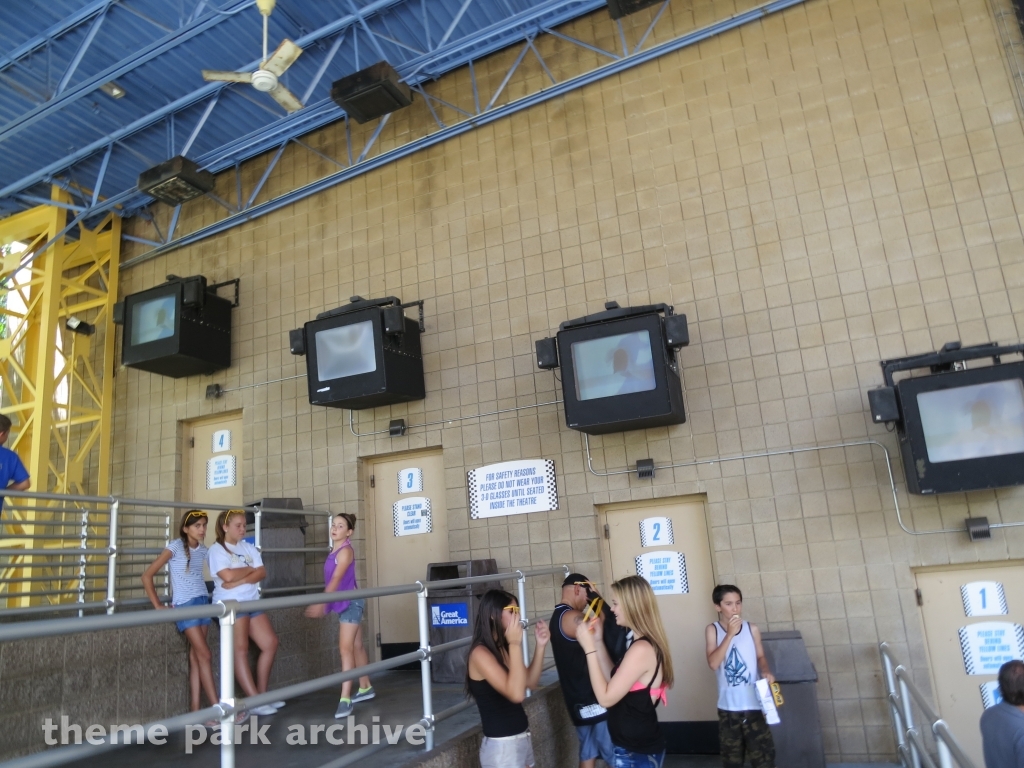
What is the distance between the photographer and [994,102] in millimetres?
6176

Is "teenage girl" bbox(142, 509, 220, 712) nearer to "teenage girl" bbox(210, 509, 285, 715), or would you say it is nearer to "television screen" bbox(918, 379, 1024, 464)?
"teenage girl" bbox(210, 509, 285, 715)

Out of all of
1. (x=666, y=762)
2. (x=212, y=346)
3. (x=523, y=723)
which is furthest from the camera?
(x=212, y=346)

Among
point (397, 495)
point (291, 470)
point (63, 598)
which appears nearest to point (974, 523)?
point (397, 495)

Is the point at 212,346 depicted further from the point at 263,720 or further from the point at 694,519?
the point at 694,519

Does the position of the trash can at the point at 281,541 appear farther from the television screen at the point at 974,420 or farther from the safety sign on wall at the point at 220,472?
the television screen at the point at 974,420

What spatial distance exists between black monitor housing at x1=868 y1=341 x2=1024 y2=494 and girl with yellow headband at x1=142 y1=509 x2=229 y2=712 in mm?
4951

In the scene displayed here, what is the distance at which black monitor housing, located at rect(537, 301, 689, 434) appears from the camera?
6078 millimetres

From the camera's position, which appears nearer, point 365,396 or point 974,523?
point 974,523

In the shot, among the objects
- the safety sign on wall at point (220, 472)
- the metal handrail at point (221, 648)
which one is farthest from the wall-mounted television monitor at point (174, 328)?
the metal handrail at point (221, 648)

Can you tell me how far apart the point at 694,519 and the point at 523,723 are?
358 centimetres

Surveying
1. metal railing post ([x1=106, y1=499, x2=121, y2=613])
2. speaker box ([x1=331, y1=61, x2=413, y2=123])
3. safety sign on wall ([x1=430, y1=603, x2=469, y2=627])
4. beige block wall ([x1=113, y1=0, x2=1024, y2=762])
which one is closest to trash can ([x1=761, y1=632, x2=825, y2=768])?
beige block wall ([x1=113, y1=0, x2=1024, y2=762])

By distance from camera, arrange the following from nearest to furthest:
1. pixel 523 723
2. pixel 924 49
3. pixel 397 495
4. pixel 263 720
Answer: pixel 523 723 < pixel 263 720 < pixel 924 49 < pixel 397 495

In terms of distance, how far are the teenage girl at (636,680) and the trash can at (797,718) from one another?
6.80 ft

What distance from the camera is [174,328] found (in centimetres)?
806
